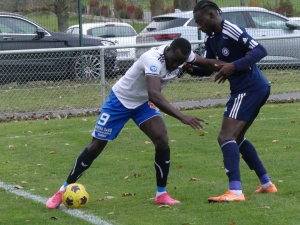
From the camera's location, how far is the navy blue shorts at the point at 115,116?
23.5 feet

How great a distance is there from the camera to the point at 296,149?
32.3 feet

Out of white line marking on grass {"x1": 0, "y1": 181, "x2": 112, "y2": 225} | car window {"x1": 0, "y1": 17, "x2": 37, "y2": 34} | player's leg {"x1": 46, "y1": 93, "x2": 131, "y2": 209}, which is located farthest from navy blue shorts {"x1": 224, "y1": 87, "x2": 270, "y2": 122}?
car window {"x1": 0, "y1": 17, "x2": 37, "y2": 34}

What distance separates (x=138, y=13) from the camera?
18969 mm

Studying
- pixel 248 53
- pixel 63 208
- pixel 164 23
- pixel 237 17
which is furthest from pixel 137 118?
pixel 237 17

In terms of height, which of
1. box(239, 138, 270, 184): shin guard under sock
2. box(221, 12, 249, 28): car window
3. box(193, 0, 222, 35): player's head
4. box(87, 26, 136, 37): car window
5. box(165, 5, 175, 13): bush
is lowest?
box(239, 138, 270, 184): shin guard under sock

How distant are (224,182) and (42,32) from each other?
9.95m

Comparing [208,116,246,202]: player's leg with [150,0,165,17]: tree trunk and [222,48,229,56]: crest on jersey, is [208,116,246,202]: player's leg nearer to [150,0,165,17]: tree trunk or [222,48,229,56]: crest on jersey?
[222,48,229,56]: crest on jersey

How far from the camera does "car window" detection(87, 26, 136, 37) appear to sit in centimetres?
1831

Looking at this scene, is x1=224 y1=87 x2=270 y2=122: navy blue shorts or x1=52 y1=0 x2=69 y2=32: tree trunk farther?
x1=52 y1=0 x2=69 y2=32: tree trunk

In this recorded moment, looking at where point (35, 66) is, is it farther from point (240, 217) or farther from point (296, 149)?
point (240, 217)

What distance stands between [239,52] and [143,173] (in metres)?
2.34

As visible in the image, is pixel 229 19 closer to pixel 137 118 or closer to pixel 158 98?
pixel 137 118

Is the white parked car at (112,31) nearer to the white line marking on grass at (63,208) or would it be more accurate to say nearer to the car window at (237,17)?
the car window at (237,17)

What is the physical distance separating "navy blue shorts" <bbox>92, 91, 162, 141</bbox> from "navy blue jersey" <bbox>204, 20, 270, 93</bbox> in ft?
2.89
